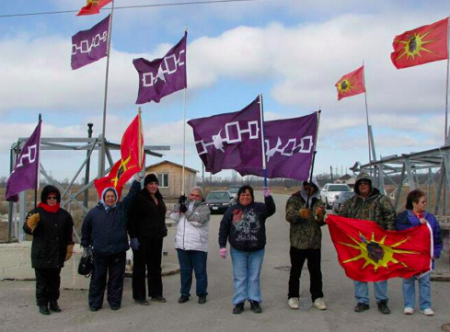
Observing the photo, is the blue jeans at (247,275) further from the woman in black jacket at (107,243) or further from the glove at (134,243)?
the woman in black jacket at (107,243)

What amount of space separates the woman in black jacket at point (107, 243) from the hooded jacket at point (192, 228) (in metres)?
0.75

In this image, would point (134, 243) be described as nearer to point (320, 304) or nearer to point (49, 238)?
point (49, 238)

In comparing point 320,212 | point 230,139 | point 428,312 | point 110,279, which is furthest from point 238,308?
point 428,312

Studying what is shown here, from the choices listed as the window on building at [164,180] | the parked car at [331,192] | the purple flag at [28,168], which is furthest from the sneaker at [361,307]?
the window on building at [164,180]

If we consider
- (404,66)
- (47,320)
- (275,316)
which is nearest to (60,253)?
(47,320)

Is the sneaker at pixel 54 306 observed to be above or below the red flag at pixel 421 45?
below

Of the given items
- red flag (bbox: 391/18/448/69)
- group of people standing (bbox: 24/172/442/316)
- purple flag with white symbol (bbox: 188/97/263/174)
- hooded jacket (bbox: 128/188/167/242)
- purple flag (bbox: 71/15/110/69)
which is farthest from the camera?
red flag (bbox: 391/18/448/69)

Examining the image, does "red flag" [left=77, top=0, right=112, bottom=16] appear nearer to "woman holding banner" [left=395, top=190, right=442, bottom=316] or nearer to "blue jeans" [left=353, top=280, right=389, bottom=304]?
"woman holding banner" [left=395, top=190, right=442, bottom=316]

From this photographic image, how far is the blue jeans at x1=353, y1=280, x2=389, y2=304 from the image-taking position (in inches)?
241

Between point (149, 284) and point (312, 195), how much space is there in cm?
264

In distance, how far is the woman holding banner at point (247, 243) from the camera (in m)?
6.19

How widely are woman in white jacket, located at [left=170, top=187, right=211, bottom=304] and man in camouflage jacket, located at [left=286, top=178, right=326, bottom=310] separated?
1.22m

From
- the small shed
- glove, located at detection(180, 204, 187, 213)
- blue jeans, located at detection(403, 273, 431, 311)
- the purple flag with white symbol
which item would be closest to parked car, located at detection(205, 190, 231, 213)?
the small shed

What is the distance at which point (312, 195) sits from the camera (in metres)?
6.40
